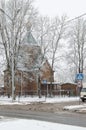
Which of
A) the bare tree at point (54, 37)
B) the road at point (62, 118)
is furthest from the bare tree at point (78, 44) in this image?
the road at point (62, 118)

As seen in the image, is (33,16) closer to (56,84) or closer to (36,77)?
(36,77)

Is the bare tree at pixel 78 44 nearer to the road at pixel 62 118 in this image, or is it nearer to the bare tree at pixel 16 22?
the bare tree at pixel 16 22

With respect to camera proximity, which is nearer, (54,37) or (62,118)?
(62,118)

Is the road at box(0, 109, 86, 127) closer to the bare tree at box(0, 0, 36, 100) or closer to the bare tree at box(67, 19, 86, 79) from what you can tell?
the bare tree at box(0, 0, 36, 100)

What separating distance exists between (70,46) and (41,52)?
44.2 ft

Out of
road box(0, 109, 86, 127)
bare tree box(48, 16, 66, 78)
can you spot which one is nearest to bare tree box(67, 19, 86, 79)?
bare tree box(48, 16, 66, 78)

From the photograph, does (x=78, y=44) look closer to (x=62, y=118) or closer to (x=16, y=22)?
(x=16, y=22)

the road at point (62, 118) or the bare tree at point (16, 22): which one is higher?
the bare tree at point (16, 22)

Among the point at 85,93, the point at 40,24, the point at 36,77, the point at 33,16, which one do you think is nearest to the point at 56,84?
the point at 36,77

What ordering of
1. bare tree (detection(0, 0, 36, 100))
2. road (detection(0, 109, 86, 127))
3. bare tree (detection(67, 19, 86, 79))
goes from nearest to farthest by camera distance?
road (detection(0, 109, 86, 127)) < bare tree (detection(0, 0, 36, 100)) < bare tree (detection(67, 19, 86, 79))

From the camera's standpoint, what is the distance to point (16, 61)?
51.0 meters

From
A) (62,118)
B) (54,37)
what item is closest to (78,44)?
(54,37)

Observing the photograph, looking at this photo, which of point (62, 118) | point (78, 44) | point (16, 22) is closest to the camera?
point (62, 118)

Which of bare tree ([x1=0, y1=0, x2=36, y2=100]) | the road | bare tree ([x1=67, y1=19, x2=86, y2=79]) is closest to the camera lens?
the road
